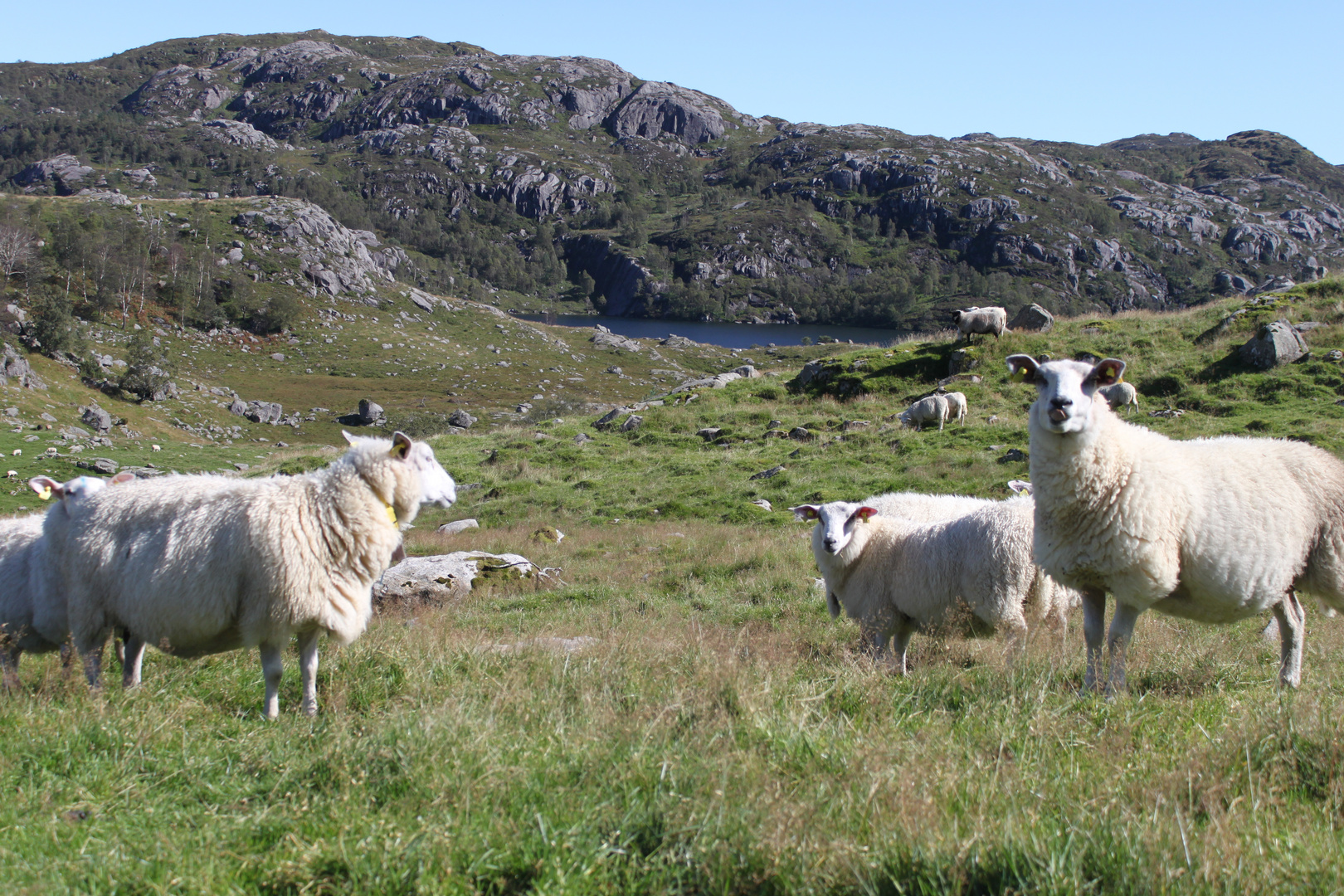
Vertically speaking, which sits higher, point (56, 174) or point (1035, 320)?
point (56, 174)

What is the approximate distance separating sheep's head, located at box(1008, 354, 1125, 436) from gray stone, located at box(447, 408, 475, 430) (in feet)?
190

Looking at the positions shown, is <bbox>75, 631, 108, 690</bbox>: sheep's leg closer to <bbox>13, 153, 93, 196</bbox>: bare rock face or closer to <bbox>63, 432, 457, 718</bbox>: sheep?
<bbox>63, 432, 457, 718</bbox>: sheep

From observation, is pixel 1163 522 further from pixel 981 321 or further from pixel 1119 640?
pixel 981 321

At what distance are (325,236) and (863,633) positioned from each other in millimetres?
123829

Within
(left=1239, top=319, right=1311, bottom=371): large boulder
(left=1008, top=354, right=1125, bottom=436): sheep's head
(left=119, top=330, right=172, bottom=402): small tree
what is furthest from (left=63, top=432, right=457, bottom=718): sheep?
(left=119, top=330, right=172, bottom=402): small tree

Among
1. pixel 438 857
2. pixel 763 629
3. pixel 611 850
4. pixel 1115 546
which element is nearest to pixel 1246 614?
pixel 1115 546

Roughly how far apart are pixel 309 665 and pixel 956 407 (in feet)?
71.5

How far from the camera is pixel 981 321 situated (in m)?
29.0

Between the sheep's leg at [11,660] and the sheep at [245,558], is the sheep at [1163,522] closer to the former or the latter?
the sheep at [245,558]

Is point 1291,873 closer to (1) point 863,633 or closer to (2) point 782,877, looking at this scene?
(2) point 782,877

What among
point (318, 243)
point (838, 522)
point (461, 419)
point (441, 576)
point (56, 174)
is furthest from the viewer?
point (56, 174)

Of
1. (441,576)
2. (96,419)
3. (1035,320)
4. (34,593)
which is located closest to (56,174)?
(96,419)

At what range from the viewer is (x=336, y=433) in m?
56.5

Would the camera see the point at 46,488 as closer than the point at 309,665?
No
